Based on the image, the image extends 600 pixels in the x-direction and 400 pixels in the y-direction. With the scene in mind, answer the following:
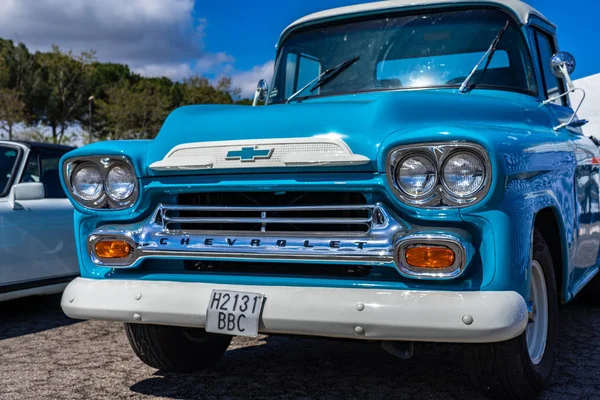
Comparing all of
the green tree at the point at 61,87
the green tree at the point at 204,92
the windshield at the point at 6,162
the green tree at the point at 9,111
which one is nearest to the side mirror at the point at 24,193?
the windshield at the point at 6,162

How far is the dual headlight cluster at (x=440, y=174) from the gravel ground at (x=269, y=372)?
3.42 ft

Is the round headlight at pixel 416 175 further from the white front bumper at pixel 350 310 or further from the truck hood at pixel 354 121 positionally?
the white front bumper at pixel 350 310

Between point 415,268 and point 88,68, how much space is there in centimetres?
5249

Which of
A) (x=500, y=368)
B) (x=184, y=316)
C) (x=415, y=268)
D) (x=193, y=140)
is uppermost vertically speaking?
(x=193, y=140)

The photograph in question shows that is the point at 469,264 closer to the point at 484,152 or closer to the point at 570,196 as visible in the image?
the point at 484,152

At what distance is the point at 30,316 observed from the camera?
6.05 meters

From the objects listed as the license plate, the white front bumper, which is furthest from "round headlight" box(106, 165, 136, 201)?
the license plate

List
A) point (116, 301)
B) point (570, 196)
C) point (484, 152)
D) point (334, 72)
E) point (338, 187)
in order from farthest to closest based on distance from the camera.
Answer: point (334, 72), point (570, 196), point (116, 301), point (338, 187), point (484, 152)

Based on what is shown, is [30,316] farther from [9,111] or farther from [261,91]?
[9,111]

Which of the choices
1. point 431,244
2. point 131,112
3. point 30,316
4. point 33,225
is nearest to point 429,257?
point 431,244

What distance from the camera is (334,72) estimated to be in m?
4.45

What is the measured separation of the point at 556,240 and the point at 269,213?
1515 millimetres

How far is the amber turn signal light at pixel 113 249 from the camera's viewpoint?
3.36 m

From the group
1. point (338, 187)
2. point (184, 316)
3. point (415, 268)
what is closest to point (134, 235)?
point (184, 316)
